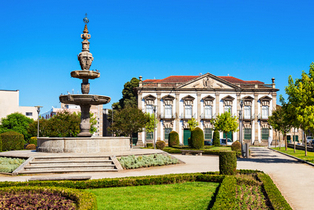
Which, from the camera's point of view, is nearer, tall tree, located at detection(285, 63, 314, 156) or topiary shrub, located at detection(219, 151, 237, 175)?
topiary shrub, located at detection(219, 151, 237, 175)

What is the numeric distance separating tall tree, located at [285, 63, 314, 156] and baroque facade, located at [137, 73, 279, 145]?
107ft

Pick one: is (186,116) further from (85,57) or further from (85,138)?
(85,138)

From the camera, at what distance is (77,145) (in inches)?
668

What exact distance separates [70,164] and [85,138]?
217cm

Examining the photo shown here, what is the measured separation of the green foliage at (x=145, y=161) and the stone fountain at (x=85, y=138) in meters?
1.64

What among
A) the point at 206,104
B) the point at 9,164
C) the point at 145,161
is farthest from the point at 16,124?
the point at 145,161

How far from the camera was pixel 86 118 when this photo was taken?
1942 cm

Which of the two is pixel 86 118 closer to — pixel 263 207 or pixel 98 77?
pixel 98 77

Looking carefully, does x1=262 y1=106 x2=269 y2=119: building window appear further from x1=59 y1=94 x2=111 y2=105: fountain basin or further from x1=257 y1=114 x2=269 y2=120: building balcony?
x1=59 y1=94 x2=111 y2=105: fountain basin

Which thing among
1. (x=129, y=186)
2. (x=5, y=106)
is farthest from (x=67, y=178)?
(x=5, y=106)

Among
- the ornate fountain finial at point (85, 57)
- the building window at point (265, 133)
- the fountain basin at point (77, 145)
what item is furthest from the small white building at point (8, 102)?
the fountain basin at point (77, 145)

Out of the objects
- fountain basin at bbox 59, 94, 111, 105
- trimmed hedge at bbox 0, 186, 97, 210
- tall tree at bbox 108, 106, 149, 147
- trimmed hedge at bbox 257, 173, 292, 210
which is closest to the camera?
trimmed hedge at bbox 0, 186, 97, 210

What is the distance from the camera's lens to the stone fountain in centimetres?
1700

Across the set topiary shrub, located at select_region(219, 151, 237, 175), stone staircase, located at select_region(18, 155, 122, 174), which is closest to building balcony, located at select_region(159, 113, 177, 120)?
stone staircase, located at select_region(18, 155, 122, 174)
